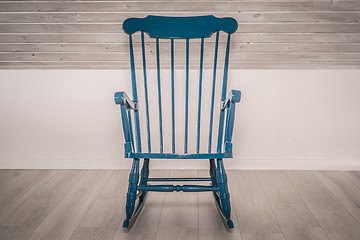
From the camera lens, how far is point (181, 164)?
2090 millimetres

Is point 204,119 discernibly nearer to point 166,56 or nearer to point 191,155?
point 166,56

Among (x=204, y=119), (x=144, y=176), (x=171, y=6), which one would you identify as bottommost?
(x=144, y=176)

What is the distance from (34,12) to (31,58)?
0.42 metres

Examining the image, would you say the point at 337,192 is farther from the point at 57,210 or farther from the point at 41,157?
the point at 41,157

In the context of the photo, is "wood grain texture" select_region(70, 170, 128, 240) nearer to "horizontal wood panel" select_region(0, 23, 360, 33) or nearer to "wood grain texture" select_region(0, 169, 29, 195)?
"wood grain texture" select_region(0, 169, 29, 195)

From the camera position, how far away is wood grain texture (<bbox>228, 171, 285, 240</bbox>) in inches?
51.9

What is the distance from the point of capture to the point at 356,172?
202 centimetres

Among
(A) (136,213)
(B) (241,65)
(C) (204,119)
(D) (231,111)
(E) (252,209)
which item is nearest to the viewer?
(D) (231,111)

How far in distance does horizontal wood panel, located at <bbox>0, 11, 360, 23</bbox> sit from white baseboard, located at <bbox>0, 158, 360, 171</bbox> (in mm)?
1064

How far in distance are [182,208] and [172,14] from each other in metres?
1.12

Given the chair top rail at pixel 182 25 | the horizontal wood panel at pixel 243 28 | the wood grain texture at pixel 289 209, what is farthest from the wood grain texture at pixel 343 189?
the chair top rail at pixel 182 25

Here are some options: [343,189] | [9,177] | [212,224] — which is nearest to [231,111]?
[212,224]

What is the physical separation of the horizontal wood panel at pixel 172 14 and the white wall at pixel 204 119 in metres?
0.50

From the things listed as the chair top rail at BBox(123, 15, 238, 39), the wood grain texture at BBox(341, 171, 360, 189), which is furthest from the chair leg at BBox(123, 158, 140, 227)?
the wood grain texture at BBox(341, 171, 360, 189)
